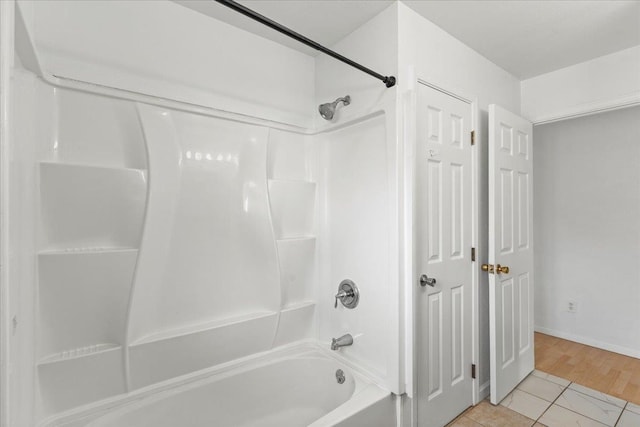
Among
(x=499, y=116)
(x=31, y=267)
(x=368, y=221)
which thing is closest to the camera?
(x=31, y=267)

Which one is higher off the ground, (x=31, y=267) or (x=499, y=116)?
(x=499, y=116)

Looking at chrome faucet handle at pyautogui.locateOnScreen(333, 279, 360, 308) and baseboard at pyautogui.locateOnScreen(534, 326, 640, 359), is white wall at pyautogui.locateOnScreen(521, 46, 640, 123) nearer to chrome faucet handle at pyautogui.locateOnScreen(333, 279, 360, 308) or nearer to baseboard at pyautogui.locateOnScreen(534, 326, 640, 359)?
chrome faucet handle at pyautogui.locateOnScreen(333, 279, 360, 308)

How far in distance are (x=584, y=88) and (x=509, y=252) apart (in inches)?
54.1

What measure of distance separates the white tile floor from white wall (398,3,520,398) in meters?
0.28

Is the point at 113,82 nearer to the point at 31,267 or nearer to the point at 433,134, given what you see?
the point at 31,267

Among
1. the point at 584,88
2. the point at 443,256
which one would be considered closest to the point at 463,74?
the point at 584,88

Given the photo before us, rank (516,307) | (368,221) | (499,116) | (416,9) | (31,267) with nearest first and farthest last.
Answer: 1. (31,267)
2. (416,9)
3. (368,221)
4. (499,116)
5. (516,307)

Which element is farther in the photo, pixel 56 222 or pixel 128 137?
pixel 128 137

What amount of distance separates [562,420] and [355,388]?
1.38 metres

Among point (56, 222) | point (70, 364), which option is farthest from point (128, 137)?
point (70, 364)

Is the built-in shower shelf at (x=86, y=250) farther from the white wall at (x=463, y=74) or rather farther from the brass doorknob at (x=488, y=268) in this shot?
the brass doorknob at (x=488, y=268)

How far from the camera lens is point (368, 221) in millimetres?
1864

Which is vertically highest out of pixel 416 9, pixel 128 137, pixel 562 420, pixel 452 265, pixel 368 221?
pixel 416 9

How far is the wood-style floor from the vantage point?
2.31 metres
